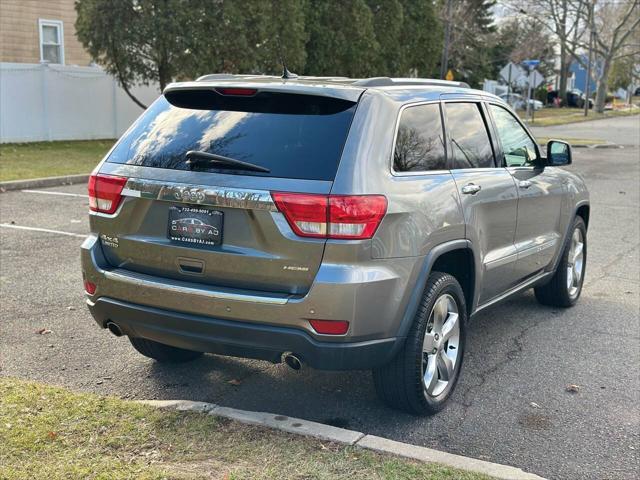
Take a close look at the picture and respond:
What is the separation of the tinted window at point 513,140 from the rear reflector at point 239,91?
204cm

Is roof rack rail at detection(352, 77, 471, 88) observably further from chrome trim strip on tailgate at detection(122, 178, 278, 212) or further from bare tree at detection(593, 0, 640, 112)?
bare tree at detection(593, 0, 640, 112)

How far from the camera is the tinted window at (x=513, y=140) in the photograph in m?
5.51

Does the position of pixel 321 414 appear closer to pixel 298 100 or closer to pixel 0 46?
pixel 298 100

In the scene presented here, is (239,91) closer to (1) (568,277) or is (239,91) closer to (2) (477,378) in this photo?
(2) (477,378)

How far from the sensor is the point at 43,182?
13.8 metres

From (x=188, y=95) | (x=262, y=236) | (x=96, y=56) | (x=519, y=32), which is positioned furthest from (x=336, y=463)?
(x=519, y=32)

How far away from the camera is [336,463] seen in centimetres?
356

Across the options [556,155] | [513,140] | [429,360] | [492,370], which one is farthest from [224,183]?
[556,155]

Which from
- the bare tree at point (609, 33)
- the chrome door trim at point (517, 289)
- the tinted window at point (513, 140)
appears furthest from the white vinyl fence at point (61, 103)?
the bare tree at point (609, 33)

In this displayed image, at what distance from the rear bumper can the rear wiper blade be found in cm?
77

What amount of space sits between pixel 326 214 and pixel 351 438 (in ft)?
3.61

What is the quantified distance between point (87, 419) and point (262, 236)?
1328 millimetres

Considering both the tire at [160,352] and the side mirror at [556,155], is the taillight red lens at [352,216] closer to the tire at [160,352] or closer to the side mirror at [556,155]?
the tire at [160,352]

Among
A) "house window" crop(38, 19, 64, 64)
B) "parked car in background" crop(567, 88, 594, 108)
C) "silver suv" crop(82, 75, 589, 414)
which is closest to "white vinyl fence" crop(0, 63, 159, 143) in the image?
"house window" crop(38, 19, 64, 64)
